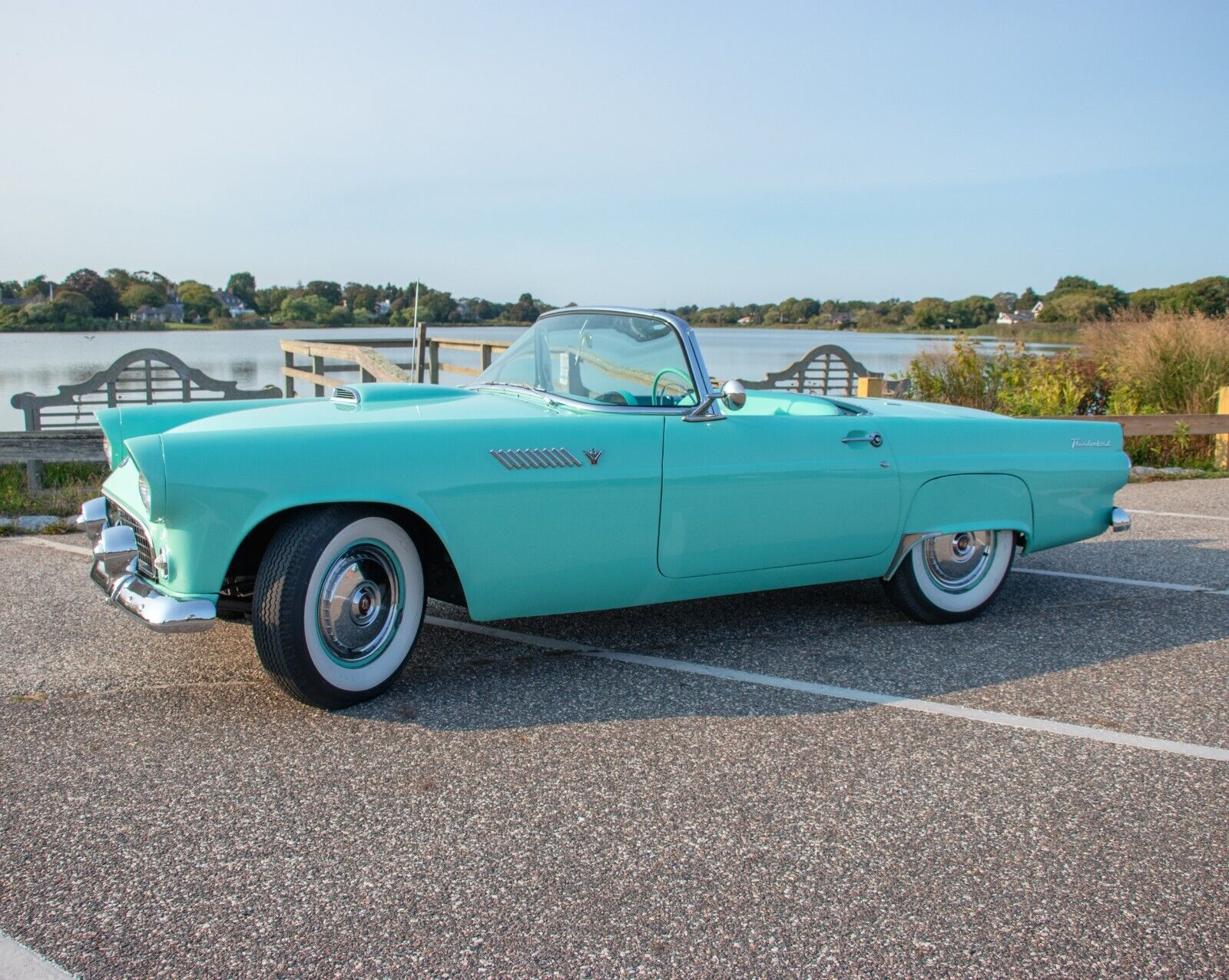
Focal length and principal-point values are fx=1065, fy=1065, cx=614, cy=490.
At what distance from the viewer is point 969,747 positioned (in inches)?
132

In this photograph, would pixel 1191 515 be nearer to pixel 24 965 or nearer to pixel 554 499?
pixel 554 499

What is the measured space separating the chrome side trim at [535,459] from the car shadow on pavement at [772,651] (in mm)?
797

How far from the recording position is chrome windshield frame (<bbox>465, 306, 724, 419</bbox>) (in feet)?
13.7

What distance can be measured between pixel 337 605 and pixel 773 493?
175 cm

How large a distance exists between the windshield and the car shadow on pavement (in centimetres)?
105

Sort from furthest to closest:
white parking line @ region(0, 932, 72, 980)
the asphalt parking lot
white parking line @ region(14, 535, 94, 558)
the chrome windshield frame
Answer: white parking line @ region(14, 535, 94, 558) → the chrome windshield frame → the asphalt parking lot → white parking line @ region(0, 932, 72, 980)

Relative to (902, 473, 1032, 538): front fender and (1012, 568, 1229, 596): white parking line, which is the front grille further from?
(1012, 568, 1229, 596): white parking line

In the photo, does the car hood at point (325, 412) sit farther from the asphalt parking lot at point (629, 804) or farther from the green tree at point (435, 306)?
the green tree at point (435, 306)

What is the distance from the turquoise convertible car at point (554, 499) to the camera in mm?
3385

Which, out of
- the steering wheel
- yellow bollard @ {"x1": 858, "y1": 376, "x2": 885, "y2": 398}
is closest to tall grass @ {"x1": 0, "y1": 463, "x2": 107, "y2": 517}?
the steering wheel

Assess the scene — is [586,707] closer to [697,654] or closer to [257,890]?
[697,654]

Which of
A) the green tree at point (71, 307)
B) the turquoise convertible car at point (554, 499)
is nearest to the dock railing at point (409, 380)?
the turquoise convertible car at point (554, 499)

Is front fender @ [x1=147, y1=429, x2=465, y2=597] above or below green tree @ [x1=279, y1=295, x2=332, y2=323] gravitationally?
below

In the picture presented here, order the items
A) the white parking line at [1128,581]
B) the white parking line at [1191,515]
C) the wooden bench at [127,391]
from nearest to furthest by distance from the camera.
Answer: the white parking line at [1128,581]
the white parking line at [1191,515]
the wooden bench at [127,391]
